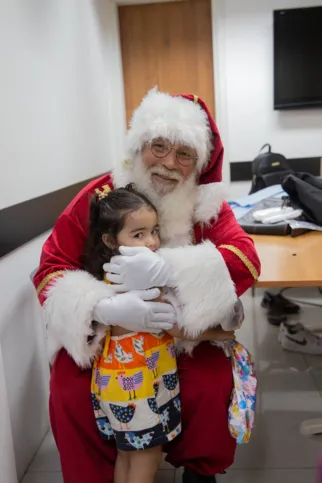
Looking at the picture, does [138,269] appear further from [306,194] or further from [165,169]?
[306,194]

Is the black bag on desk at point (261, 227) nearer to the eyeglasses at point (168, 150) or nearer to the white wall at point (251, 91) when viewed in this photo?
the eyeglasses at point (168, 150)

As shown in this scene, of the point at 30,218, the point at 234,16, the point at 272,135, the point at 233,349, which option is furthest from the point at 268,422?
the point at 234,16

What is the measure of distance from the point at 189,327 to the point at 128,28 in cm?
367

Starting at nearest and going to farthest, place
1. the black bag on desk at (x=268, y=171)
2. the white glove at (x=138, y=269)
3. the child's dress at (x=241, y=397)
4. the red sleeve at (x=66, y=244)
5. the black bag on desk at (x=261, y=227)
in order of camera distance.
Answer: the white glove at (x=138, y=269) → the child's dress at (x=241, y=397) → the red sleeve at (x=66, y=244) → the black bag on desk at (x=261, y=227) → the black bag on desk at (x=268, y=171)

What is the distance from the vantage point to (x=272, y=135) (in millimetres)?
4199

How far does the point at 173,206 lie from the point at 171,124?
0.26 metres

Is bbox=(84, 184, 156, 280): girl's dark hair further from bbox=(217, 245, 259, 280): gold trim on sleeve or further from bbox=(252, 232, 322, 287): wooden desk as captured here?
bbox=(252, 232, 322, 287): wooden desk

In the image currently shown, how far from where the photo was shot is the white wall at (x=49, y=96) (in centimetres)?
178

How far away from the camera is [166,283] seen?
132cm

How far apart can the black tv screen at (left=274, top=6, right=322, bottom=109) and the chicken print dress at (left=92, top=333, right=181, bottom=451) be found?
3.30m

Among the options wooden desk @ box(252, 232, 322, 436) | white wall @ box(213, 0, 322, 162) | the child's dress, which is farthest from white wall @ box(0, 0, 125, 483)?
white wall @ box(213, 0, 322, 162)

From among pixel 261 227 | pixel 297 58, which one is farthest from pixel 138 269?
pixel 297 58

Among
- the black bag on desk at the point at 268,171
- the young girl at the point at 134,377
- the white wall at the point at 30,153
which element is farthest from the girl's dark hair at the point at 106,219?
the black bag on desk at the point at 268,171

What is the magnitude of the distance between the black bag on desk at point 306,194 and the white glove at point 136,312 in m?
0.98
